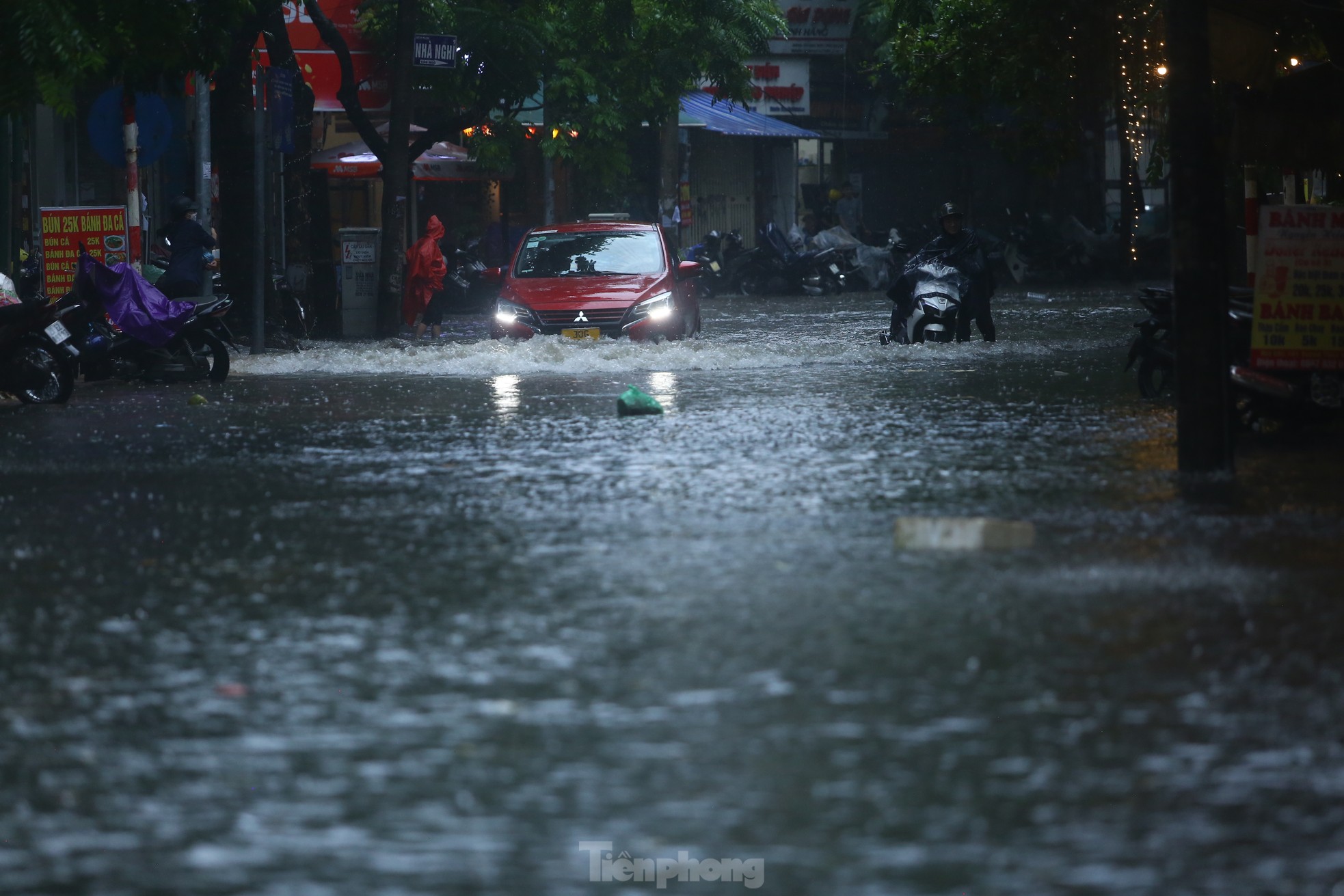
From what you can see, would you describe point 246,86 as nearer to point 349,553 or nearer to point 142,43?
point 142,43

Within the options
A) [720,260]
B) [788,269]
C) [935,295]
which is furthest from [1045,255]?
[935,295]

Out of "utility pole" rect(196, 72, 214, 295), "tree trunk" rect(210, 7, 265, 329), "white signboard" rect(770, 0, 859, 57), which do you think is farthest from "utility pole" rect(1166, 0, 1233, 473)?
"white signboard" rect(770, 0, 859, 57)

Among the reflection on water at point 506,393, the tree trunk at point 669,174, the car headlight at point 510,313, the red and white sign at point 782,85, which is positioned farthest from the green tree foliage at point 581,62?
the reflection on water at point 506,393

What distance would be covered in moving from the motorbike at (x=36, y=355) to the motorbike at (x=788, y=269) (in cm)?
2261

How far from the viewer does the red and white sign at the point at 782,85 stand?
45906 mm

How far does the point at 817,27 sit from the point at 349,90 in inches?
930

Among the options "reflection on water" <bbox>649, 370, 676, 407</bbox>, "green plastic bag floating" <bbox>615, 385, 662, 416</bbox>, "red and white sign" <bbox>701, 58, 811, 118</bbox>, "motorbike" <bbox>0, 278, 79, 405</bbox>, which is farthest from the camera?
"red and white sign" <bbox>701, 58, 811, 118</bbox>

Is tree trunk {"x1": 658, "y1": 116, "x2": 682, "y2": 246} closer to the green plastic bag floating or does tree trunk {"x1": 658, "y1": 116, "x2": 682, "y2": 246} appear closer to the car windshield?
the car windshield

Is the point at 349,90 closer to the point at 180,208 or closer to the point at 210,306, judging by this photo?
the point at 180,208

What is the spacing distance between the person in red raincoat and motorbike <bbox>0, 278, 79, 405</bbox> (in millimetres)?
8934

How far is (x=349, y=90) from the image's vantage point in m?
25.4

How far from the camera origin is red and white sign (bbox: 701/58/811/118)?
45.9 m

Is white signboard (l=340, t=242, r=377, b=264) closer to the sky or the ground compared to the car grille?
closer to the sky

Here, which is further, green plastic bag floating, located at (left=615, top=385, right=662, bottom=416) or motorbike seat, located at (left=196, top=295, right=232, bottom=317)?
motorbike seat, located at (left=196, top=295, right=232, bottom=317)
